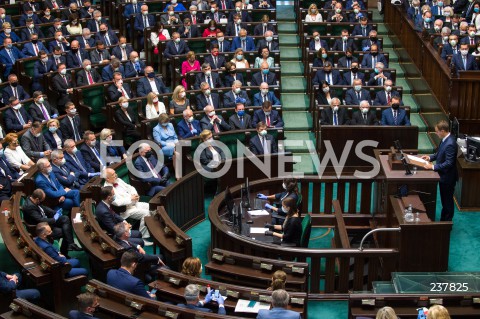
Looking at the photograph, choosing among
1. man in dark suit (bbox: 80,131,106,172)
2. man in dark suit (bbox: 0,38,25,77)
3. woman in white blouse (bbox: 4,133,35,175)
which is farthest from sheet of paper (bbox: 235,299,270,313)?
man in dark suit (bbox: 0,38,25,77)

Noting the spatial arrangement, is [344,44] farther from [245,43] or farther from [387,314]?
[387,314]

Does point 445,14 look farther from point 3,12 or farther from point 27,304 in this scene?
point 27,304

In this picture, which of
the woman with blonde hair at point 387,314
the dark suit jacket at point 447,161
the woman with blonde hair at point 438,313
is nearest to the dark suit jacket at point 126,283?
the woman with blonde hair at point 387,314

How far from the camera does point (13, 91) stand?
11.3 m

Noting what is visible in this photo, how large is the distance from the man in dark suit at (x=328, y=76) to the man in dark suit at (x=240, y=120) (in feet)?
5.29

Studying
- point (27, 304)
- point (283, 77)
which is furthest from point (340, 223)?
point (283, 77)

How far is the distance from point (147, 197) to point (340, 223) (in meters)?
2.41

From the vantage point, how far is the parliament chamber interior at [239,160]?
695 cm

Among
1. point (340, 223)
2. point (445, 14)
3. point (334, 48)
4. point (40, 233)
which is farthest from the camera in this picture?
point (445, 14)

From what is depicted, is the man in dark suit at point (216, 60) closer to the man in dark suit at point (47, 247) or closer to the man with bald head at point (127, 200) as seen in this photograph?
the man with bald head at point (127, 200)

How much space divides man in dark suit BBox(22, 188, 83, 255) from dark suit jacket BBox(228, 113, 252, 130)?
3172 mm

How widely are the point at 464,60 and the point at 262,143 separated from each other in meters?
3.52

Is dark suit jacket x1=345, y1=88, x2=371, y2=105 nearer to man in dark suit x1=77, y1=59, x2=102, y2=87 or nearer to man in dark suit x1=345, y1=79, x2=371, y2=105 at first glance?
man in dark suit x1=345, y1=79, x2=371, y2=105

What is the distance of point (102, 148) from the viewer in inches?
393
